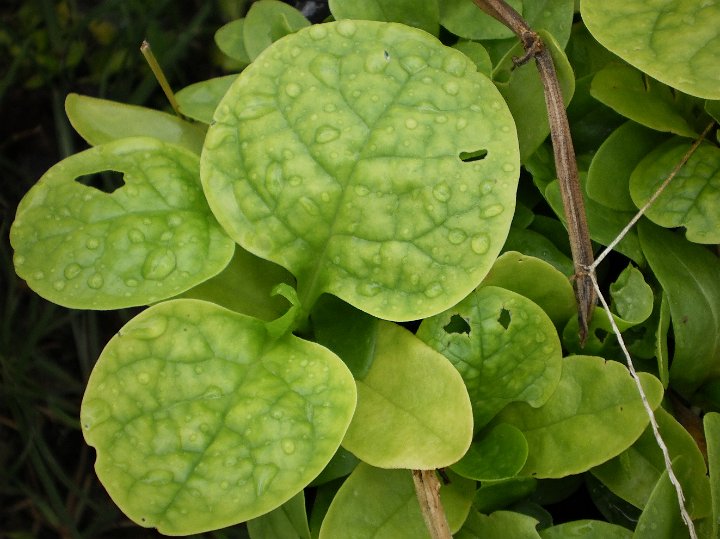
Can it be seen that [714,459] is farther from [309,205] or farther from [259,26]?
[259,26]

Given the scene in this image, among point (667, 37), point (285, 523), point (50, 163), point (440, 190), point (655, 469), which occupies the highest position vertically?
point (667, 37)

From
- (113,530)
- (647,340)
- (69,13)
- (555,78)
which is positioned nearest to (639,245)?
(647,340)

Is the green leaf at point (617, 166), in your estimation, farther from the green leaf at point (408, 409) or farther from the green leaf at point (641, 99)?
the green leaf at point (408, 409)

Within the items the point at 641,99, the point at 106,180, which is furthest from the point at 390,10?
the point at 106,180

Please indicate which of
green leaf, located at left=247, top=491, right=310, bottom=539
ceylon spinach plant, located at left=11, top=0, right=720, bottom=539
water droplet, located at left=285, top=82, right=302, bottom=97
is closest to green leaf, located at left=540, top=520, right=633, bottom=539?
ceylon spinach plant, located at left=11, top=0, right=720, bottom=539

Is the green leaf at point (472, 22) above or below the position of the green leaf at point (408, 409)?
above

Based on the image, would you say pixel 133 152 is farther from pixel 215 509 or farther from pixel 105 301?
pixel 215 509

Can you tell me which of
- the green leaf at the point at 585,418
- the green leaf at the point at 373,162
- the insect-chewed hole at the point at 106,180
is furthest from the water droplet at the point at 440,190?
the insect-chewed hole at the point at 106,180
